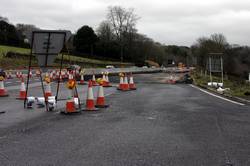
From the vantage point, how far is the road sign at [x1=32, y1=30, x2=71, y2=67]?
13.1 meters

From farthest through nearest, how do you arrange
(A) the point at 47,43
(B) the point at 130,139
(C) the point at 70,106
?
1. (A) the point at 47,43
2. (C) the point at 70,106
3. (B) the point at 130,139

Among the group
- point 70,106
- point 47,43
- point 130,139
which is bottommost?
point 130,139

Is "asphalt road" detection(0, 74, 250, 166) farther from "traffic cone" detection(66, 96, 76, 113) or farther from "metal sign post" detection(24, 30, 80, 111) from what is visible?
"metal sign post" detection(24, 30, 80, 111)

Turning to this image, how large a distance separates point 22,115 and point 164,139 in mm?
5054

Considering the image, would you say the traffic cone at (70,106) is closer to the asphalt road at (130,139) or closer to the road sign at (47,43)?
the asphalt road at (130,139)

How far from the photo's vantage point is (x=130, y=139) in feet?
26.0

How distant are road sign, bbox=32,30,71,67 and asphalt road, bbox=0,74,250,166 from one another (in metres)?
2.28

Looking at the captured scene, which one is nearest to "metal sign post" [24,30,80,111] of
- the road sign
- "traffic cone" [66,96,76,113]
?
the road sign

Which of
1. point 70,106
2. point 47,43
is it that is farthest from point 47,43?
point 70,106

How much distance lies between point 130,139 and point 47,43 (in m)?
6.34

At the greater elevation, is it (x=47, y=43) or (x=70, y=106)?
(x=47, y=43)

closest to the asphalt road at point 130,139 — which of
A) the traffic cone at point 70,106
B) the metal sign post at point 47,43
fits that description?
the traffic cone at point 70,106

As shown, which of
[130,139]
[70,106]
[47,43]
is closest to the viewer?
[130,139]

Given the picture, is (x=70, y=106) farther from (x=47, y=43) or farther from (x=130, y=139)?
(x=130, y=139)
